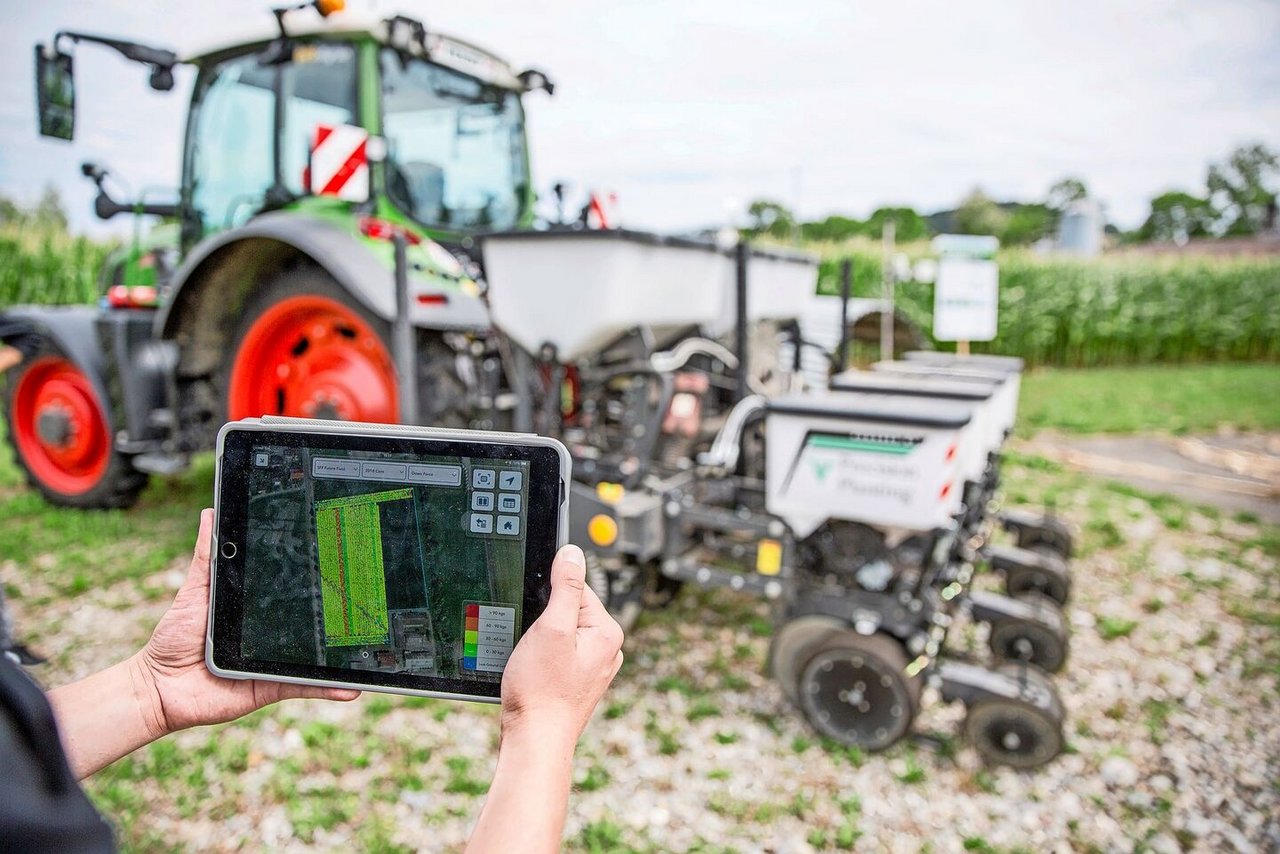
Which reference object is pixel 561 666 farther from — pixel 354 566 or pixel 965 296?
pixel 965 296

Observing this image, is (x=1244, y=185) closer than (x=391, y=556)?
No

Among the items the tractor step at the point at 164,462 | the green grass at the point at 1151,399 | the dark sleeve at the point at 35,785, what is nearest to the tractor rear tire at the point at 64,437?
the tractor step at the point at 164,462

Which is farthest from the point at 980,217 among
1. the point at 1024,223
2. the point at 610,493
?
the point at 610,493

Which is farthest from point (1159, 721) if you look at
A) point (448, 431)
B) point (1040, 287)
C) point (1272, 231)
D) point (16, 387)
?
point (1272, 231)

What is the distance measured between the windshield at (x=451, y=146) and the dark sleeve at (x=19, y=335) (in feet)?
6.77

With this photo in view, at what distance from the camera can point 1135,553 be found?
15.6 ft

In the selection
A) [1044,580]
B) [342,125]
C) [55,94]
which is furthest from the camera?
[1044,580]

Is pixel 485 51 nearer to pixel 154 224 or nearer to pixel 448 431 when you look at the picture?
pixel 154 224

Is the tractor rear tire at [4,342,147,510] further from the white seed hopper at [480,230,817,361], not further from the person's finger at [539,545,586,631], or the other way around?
the person's finger at [539,545,586,631]

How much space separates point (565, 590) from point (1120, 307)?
16655 mm

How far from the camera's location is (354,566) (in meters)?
1.01

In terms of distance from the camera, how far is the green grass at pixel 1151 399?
8.88 meters

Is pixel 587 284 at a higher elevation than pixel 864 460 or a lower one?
higher

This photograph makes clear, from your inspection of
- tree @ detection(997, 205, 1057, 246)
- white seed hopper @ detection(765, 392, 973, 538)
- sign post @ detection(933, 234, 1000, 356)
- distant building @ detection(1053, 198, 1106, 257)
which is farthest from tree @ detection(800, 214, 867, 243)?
tree @ detection(997, 205, 1057, 246)
